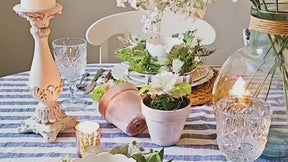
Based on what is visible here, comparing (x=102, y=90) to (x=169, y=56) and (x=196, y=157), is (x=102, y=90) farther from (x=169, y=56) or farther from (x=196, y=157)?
(x=196, y=157)

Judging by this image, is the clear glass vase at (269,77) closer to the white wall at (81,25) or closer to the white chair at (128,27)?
the white chair at (128,27)

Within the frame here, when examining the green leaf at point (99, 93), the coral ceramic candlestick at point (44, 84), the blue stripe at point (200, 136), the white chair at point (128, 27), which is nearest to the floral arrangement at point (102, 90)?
the green leaf at point (99, 93)

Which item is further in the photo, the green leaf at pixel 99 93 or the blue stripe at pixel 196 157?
the green leaf at pixel 99 93

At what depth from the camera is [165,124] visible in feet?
3.40

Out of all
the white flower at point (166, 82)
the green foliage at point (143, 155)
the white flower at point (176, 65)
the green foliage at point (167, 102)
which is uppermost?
the white flower at point (166, 82)

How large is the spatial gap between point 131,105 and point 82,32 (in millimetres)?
1369

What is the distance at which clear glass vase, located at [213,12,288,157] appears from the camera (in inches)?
39.3

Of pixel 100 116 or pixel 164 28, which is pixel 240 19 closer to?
pixel 164 28

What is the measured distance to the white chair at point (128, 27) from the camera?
5.92 ft

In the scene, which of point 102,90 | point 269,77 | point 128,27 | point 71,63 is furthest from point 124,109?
point 128,27

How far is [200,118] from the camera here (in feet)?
3.95

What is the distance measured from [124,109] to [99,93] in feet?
0.48

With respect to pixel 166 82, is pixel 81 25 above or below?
below

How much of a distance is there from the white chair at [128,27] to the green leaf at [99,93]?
1.83ft
